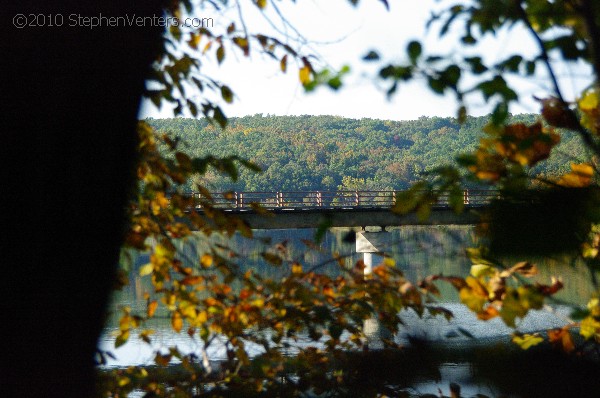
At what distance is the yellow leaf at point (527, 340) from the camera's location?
1.23 m

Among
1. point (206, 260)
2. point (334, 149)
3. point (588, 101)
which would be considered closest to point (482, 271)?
point (588, 101)

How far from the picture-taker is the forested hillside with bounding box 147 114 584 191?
5675cm

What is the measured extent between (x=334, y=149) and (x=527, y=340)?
64.0 metres

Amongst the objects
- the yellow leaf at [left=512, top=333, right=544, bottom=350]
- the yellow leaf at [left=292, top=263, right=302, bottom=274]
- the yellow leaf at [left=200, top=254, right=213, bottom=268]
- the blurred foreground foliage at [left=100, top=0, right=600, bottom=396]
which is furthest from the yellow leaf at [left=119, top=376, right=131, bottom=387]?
Result: the yellow leaf at [left=512, top=333, right=544, bottom=350]

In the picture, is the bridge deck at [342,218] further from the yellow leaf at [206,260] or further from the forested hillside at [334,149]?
the forested hillside at [334,149]

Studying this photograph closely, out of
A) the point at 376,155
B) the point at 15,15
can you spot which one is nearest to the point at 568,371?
the point at 15,15

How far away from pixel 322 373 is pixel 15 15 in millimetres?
1384

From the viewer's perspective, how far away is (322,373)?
7.09ft

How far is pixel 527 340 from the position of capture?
1.25 metres

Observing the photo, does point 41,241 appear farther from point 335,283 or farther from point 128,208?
point 335,283

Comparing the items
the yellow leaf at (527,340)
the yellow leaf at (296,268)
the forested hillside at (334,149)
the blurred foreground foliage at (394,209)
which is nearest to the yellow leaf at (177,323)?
the blurred foreground foliage at (394,209)

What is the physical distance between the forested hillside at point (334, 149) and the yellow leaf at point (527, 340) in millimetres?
49080

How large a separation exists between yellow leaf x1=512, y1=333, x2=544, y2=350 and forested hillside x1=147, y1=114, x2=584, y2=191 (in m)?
49.1

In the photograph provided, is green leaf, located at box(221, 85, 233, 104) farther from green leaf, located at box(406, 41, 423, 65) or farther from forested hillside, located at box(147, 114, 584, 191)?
forested hillside, located at box(147, 114, 584, 191)
